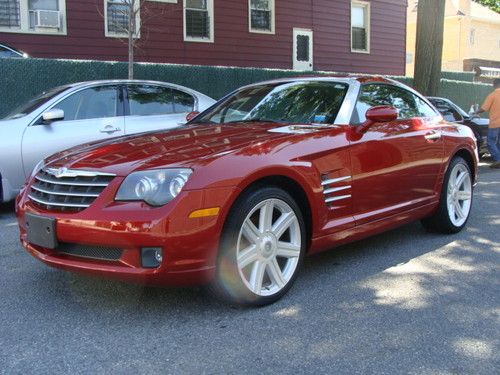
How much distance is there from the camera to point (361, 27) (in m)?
19.4

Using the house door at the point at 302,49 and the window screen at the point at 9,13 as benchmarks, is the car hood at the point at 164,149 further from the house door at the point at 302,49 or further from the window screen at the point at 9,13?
the house door at the point at 302,49

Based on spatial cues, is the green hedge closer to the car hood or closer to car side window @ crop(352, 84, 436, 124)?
car side window @ crop(352, 84, 436, 124)

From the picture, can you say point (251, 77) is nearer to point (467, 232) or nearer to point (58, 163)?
point (467, 232)

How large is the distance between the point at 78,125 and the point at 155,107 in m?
1.12

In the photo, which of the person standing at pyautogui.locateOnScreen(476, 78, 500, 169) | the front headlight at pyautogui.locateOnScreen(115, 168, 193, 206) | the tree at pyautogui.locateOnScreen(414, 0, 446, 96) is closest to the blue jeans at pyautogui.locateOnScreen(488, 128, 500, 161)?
the person standing at pyautogui.locateOnScreen(476, 78, 500, 169)

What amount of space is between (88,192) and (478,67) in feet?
117

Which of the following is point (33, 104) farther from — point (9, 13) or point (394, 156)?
point (9, 13)

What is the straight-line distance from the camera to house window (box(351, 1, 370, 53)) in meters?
19.1

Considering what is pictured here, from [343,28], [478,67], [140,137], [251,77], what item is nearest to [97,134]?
[140,137]

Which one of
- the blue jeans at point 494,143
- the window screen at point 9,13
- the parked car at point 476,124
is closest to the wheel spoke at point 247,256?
the parked car at point 476,124

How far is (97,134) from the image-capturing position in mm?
6957

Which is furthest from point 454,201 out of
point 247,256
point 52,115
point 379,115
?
point 52,115

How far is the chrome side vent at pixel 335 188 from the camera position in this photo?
13.2 ft

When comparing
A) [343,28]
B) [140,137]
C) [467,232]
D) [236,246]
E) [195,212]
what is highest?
[343,28]
